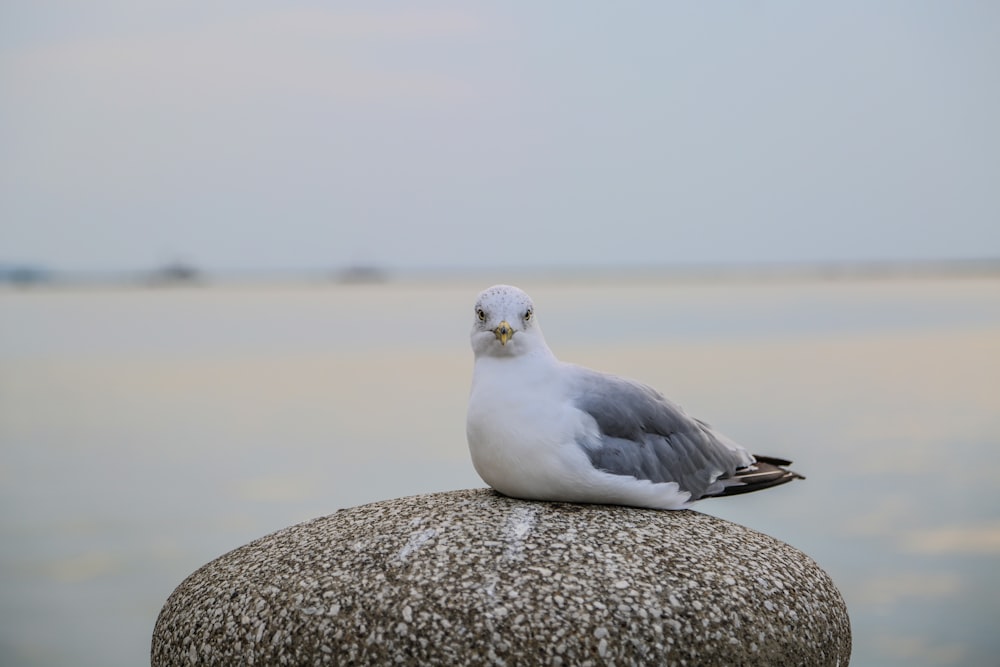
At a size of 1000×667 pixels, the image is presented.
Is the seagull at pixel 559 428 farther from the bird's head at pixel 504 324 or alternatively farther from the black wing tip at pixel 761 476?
the black wing tip at pixel 761 476

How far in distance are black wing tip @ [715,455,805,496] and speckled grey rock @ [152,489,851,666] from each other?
0.28 metres

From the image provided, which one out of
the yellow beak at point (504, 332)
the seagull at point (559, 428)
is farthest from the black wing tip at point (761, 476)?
the yellow beak at point (504, 332)

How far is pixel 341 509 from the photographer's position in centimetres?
714

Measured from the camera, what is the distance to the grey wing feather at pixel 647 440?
6383 millimetres

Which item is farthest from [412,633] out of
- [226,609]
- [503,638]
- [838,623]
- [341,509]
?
[838,623]

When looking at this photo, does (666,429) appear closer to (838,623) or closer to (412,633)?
(838,623)

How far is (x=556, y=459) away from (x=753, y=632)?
131 centimetres

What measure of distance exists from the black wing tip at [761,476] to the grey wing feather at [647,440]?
→ 63mm

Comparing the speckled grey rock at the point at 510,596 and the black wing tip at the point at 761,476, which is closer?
the speckled grey rock at the point at 510,596

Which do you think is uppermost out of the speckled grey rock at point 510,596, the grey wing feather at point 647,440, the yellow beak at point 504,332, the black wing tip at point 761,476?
the yellow beak at point 504,332

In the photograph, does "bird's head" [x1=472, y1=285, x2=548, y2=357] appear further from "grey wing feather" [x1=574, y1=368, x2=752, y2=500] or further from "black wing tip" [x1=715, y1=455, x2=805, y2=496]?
"black wing tip" [x1=715, y1=455, x2=805, y2=496]

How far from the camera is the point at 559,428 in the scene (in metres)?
6.28

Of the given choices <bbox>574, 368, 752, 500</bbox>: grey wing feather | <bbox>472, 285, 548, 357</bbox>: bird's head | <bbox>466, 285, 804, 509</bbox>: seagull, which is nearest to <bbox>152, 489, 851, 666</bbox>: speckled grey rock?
<bbox>466, 285, 804, 509</bbox>: seagull

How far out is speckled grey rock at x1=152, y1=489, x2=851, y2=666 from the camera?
18.5 ft
